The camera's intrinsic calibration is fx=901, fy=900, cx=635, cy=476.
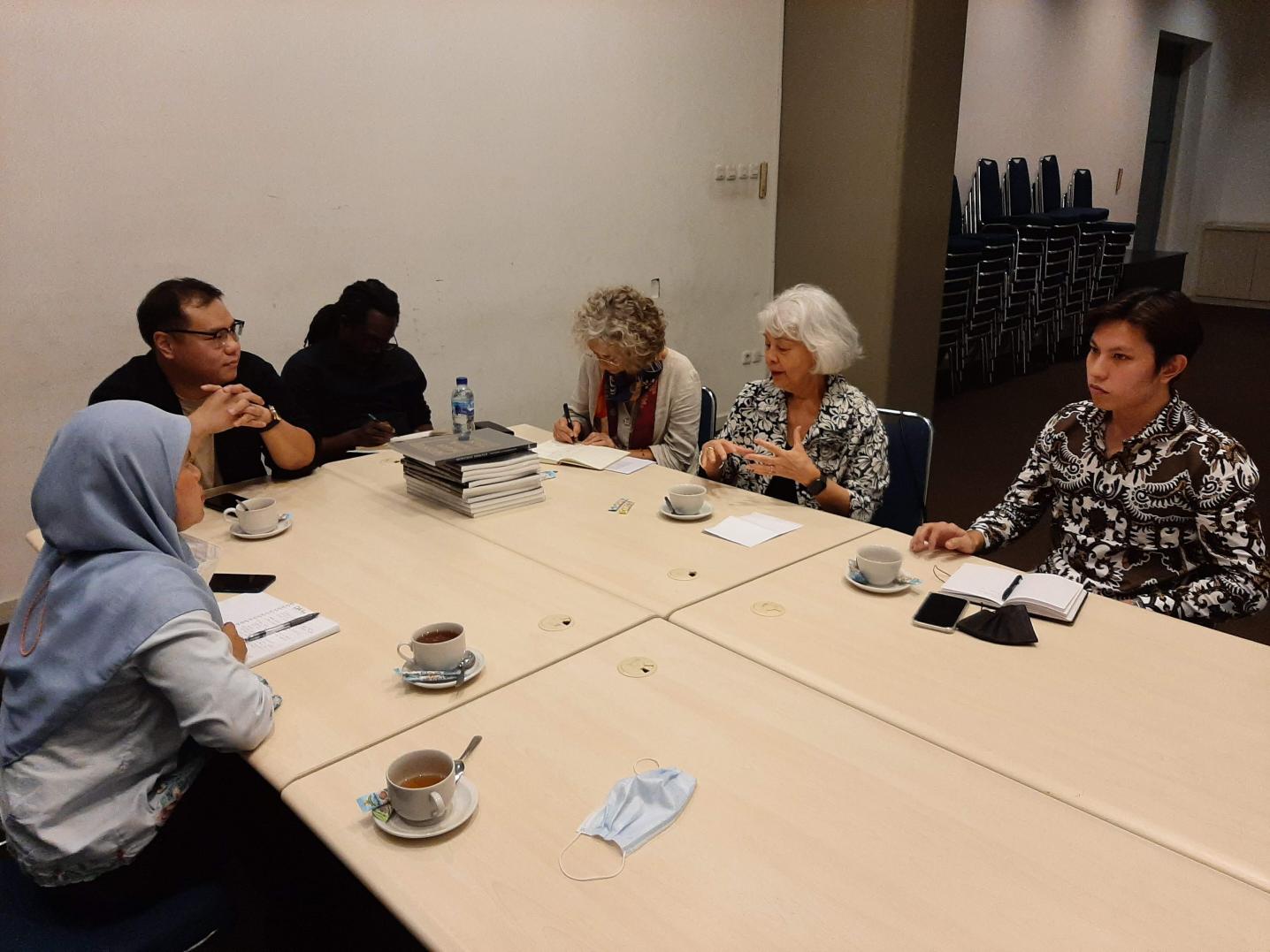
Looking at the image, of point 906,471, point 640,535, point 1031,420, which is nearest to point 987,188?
point 1031,420

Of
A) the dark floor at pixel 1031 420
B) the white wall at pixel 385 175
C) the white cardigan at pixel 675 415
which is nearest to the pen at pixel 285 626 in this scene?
the white cardigan at pixel 675 415

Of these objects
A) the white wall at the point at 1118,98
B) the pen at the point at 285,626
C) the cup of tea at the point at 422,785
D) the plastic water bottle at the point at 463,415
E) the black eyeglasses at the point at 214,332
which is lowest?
the pen at the point at 285,626

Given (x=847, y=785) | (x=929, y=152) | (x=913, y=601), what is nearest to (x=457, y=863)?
(x=847, y=785)

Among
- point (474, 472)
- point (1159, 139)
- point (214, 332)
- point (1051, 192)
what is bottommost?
point (474, 472)

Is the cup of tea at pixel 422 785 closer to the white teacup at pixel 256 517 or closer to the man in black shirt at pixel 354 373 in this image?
the white teacup at pixel 256 517

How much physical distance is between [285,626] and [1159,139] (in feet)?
35.9

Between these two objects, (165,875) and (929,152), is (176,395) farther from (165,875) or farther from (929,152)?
(929,152)

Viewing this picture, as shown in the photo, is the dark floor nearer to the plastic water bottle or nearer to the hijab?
the plastic water bottle

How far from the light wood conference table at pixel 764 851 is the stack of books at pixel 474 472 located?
3.06 feet

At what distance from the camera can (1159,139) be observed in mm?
9727

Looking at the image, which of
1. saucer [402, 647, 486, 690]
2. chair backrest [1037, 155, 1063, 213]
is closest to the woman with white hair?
saucer [402, 647, 486, 690]

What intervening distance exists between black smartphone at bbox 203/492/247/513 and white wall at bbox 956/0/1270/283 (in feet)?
19.7

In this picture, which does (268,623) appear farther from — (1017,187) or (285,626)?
(1017,187)

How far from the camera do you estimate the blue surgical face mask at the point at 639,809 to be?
110 centimetres
